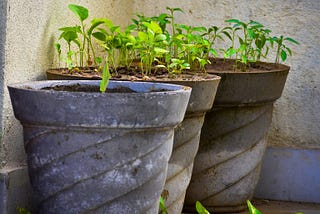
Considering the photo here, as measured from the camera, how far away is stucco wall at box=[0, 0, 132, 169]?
94.3 inches

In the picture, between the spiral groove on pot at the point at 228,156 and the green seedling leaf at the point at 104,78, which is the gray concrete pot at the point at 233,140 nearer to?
the spiral groove on pot at the point at 228,156

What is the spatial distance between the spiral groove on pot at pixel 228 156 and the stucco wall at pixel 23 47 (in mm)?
801

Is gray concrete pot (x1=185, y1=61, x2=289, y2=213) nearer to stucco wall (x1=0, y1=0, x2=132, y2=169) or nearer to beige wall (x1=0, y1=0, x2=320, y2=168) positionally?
beige wall (x1=0, y1=0, x2=320, y2=168)

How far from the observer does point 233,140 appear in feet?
10.8

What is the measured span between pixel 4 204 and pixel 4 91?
353 mm

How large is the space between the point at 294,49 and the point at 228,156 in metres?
0.85

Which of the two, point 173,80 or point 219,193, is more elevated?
point 173,80

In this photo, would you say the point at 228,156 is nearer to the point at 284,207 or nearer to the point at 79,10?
the point at 284,207

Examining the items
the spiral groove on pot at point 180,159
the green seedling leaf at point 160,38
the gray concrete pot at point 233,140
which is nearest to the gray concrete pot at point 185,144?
the spiral groove on pot at point 180,159

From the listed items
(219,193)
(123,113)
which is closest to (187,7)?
(219,193)

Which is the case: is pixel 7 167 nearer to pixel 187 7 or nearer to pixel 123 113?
pixel 123 113

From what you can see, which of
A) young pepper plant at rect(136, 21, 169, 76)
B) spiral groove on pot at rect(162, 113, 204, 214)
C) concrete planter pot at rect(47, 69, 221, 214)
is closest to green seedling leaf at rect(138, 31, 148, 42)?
young pepper plant at rect(136, 21, 169, 76)

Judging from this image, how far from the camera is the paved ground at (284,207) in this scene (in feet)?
11.8

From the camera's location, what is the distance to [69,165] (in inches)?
81.0
